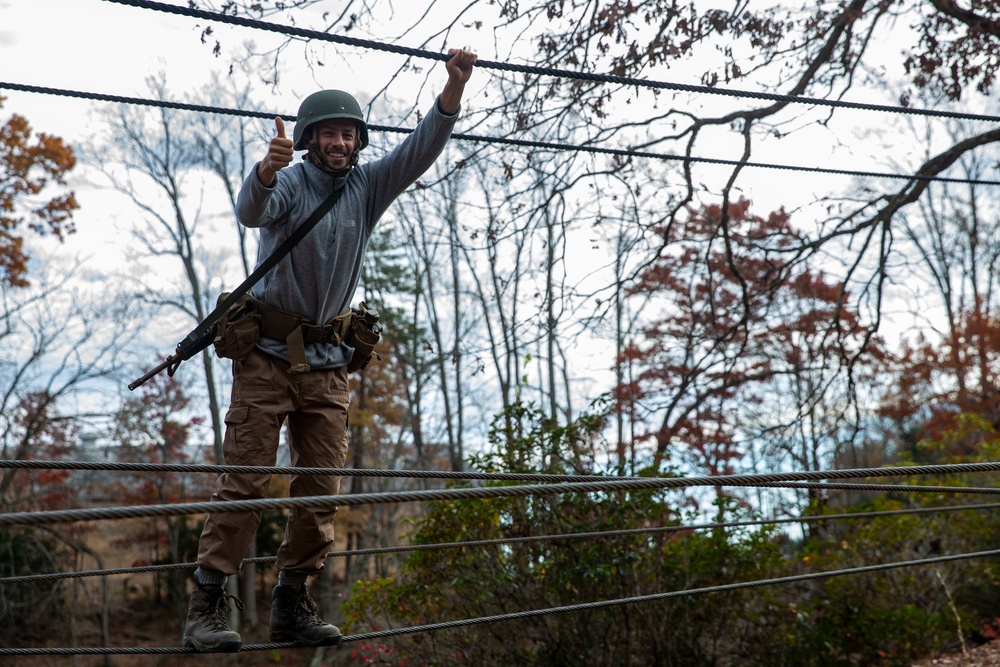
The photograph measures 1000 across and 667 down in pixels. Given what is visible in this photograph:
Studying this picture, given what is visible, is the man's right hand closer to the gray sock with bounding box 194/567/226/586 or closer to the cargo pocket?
the cargo pocket

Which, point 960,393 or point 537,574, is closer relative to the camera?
point 537,574

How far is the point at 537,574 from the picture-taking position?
23.9 feet

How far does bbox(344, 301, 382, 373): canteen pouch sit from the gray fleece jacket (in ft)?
0.11

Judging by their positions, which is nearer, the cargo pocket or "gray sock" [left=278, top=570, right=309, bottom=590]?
the cargo pocket

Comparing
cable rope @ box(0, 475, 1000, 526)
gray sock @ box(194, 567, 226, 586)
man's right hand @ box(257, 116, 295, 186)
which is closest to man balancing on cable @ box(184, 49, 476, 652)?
gray sock @ box(194, 567, 226, 586)

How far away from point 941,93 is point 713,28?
2477 mm

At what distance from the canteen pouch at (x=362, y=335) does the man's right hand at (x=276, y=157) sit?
0.65 metres

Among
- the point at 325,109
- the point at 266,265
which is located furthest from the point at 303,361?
the point at 325,109

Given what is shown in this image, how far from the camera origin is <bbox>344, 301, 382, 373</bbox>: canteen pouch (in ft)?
10.6

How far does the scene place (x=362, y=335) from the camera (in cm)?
324

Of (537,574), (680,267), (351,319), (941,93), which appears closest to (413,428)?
(680,267)

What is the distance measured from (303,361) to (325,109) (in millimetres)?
872

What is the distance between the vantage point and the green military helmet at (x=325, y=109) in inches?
121

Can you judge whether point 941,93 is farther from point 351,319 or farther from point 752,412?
point 752,412
